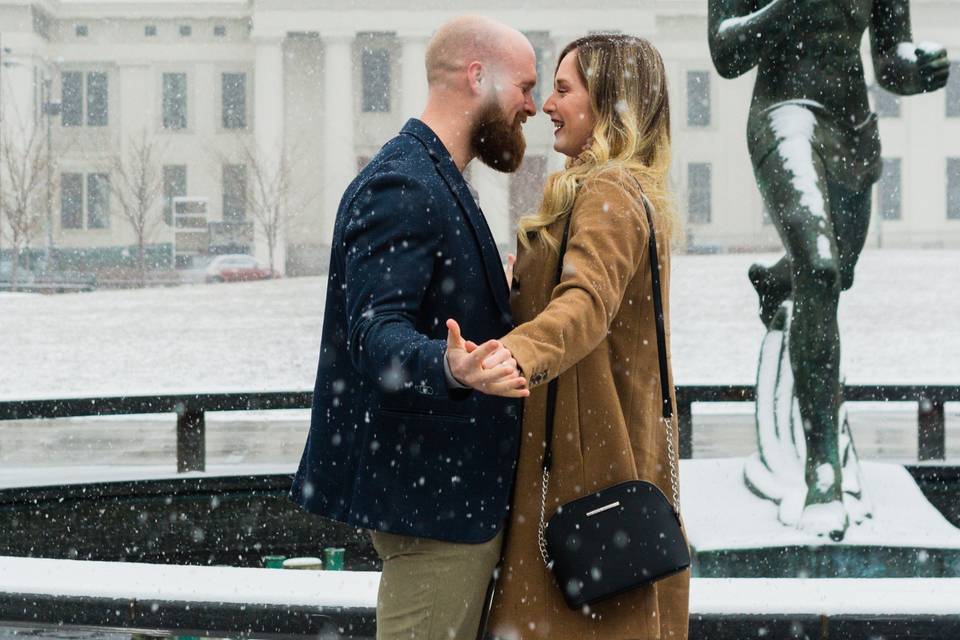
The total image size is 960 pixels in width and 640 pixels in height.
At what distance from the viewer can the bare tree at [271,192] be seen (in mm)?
42562

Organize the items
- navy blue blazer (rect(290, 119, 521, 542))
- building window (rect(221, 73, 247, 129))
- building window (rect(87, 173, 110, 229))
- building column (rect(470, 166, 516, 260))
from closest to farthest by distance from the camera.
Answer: navy blue blazer (rect(290, 119, 521, 542)), building column (rect(470, 166, 516, 260)), building window (rect(87, 173, 110, 229)), building window (rect(221, 73, 247, 129))

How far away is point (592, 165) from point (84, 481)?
11.9 ft

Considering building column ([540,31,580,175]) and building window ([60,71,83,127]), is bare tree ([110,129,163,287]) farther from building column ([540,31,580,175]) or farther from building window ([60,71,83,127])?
building column ([540,31,580,175])

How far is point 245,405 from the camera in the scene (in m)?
5.39

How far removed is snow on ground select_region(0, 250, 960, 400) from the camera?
856 inches

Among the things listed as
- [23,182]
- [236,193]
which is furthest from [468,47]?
[236,193]

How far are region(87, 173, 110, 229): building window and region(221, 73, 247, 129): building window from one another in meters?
5.27

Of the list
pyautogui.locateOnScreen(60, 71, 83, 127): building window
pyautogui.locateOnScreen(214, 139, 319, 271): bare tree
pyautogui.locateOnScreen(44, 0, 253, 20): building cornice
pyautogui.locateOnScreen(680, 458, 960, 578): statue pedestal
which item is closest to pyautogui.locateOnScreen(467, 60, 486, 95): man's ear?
pyautogui.locateOnScreen(680, 458, 960, 578): statue pedestal

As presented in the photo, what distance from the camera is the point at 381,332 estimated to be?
5.76 ft

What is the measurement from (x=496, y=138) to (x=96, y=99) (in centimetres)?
4729

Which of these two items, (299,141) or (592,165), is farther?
(299,141)

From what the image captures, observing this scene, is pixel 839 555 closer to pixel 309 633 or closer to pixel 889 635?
pixel 889 635

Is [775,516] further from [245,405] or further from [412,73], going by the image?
[412,73]

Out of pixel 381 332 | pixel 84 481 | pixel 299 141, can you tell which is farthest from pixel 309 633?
pixel 299 141
